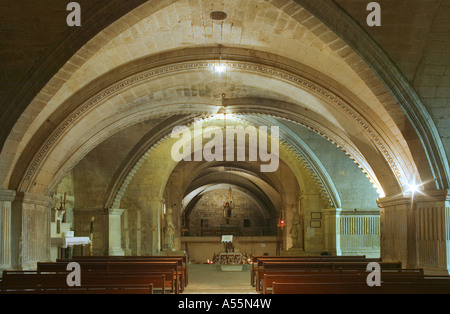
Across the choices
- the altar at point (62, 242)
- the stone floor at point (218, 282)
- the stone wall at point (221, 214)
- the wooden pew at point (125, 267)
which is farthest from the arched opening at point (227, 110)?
the stone wall at point (221, 214)

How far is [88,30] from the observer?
9148 mm

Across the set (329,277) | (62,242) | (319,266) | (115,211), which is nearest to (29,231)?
(62,242)

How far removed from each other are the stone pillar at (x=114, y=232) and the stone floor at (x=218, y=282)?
9.88 feet

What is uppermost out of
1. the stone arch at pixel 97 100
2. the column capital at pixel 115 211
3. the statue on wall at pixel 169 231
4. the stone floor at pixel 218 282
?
the stone arch at pixel 97 100

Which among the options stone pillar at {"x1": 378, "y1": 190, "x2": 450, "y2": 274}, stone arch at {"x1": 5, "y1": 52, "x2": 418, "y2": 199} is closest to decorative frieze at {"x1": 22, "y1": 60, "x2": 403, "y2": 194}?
stone arch at {"x1": 5, "y1": 52, "x2": 418, "y2": 199}

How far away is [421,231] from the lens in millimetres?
11117

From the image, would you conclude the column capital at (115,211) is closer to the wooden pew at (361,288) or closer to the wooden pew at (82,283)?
the wooden pew at (82,283)

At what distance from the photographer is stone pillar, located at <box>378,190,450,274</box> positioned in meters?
10.5

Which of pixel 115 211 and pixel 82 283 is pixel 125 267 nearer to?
pixel 82 283

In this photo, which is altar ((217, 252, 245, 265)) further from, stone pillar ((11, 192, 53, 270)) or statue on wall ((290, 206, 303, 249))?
stone pillar ((11, 192, 53, 270))

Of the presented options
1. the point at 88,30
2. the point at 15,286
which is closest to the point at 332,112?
the point at 88,30

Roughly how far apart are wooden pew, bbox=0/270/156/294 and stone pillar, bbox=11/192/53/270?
370 cm

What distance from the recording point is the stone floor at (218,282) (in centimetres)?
1213

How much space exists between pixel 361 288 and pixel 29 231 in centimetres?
802
